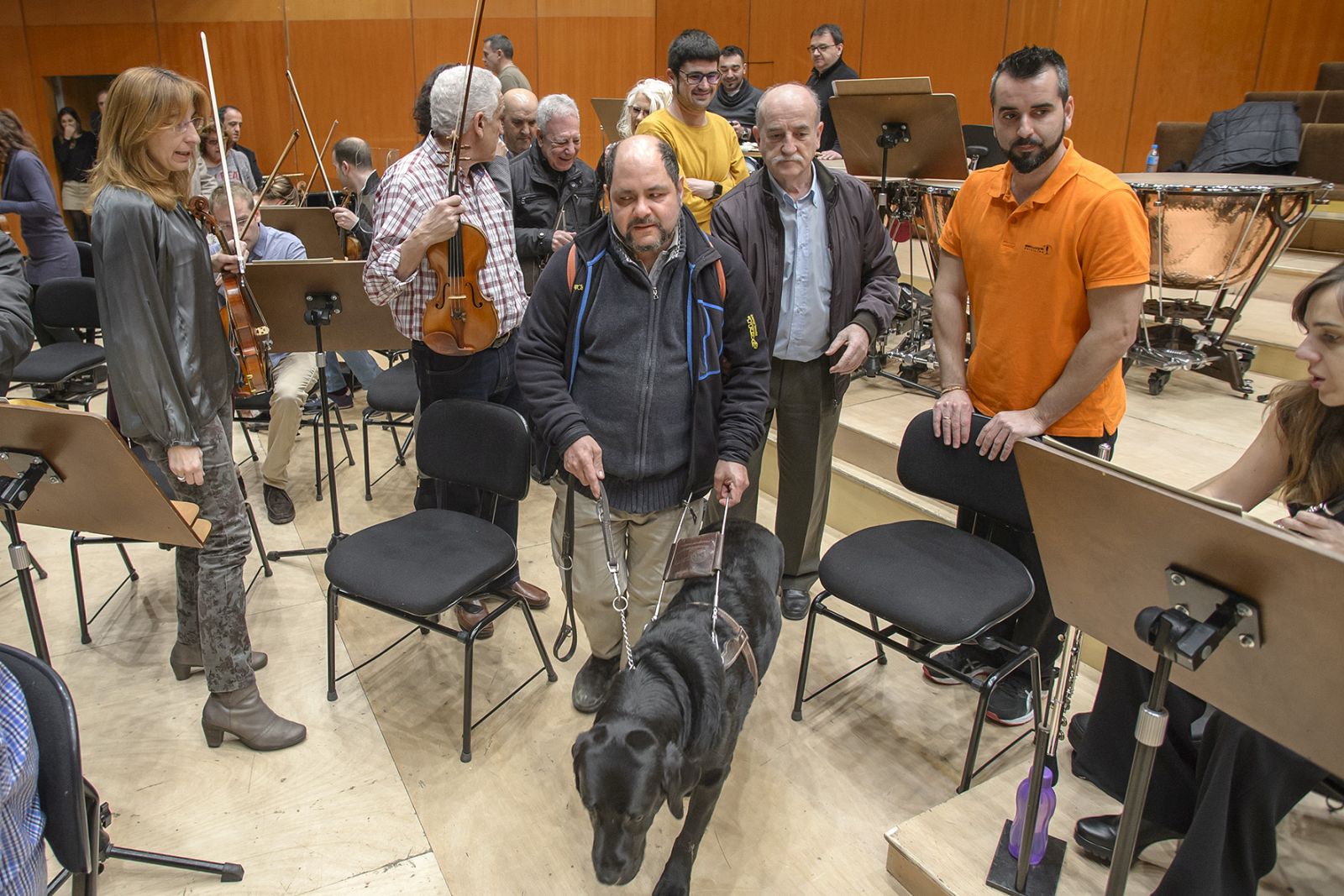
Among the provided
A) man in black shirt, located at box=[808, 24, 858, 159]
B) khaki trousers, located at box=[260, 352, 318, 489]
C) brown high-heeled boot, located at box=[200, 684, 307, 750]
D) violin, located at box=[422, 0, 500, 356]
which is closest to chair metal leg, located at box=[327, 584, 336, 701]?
brown high-heeled boot, located at box=[200, 684, 307, 750]

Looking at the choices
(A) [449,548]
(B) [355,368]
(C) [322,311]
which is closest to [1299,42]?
(B) [355,368]

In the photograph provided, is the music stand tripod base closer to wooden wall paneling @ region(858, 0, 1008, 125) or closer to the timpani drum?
the timpani drum

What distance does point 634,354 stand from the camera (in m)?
2.20

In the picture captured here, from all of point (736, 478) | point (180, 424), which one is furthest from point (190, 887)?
point (736, 478)

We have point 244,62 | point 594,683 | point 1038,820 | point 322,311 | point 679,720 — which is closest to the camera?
point 679,720

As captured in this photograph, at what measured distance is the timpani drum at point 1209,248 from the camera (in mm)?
3424

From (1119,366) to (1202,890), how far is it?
1253 mm

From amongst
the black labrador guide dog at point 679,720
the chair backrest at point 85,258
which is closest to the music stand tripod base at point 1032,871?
the black labrador guide dog at point 679,720

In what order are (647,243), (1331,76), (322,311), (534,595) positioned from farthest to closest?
(1331,76) → (534,595) → (322,311) → (647,243)

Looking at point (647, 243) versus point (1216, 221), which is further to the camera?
point (1216, 221)

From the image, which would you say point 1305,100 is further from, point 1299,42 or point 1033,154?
point 1033,154

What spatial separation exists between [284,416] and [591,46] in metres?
6.69

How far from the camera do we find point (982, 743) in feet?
8.17

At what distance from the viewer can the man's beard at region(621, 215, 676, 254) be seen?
6.82 feet
